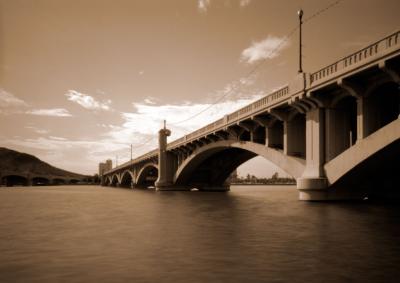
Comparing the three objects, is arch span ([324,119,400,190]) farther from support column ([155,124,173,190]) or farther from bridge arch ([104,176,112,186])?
bridge arch ([104,176,112,186])

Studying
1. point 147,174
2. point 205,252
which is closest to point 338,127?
point 205,252

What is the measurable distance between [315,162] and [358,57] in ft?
26.8

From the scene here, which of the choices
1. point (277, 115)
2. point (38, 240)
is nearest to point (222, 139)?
point (277, 115)

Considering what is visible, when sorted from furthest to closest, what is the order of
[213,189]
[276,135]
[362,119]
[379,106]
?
[213,189]
[276,135]
[379,106]
[362,119]

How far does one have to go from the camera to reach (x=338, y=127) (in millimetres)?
26031

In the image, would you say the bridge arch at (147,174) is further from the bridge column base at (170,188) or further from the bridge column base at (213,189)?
the bridge column base at (213,189)

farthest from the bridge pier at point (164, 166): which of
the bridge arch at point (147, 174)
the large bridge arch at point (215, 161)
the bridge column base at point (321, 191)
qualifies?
the bridge column base at point (321, 191)

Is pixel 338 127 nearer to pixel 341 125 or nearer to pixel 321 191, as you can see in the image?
pixel 341 125

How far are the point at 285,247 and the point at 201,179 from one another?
58.0m

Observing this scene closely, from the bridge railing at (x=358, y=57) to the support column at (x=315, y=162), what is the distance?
260cm

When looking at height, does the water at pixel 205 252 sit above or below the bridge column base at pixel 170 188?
above

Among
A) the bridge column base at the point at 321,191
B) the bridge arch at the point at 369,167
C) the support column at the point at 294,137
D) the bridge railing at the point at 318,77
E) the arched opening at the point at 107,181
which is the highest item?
the bridge railing at the point at 318,77

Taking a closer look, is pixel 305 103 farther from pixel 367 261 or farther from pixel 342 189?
pixel 367 261

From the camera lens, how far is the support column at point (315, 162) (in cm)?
2583
